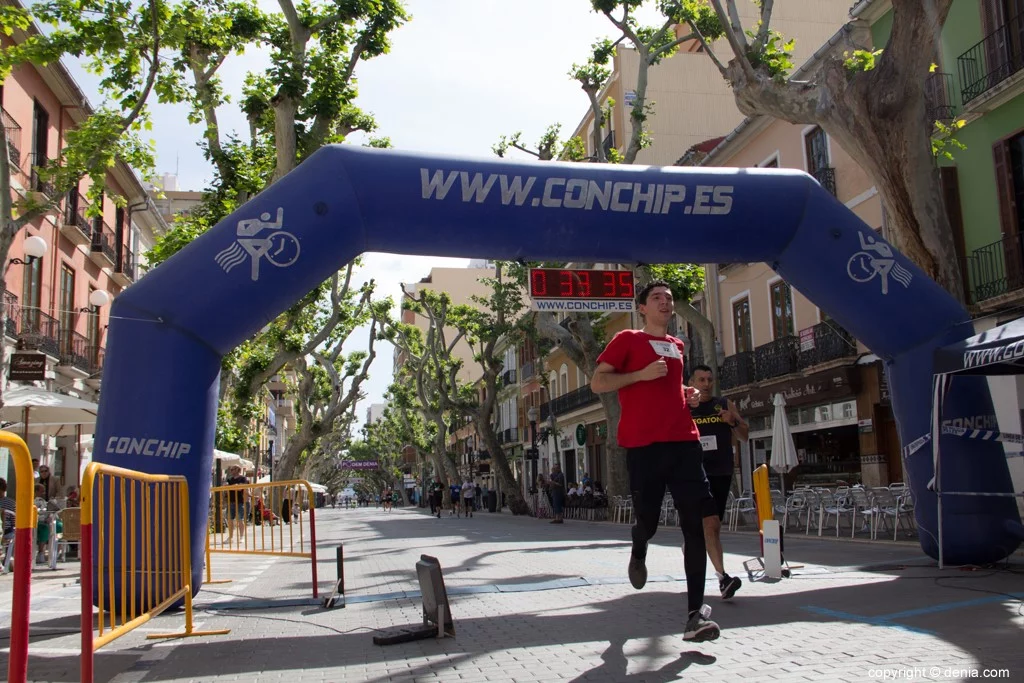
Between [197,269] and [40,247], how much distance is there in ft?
32.7

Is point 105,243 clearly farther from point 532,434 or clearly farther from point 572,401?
point 532,434

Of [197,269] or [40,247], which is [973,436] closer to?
[197,269]

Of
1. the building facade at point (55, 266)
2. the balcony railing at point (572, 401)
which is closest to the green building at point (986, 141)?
the building facade at point (55, 266)

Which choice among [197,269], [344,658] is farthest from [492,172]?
[344,658]

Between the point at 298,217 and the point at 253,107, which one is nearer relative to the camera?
the point at 298,217

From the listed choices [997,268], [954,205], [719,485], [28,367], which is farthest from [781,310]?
[719,485]

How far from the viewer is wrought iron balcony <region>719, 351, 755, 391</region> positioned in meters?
26.5

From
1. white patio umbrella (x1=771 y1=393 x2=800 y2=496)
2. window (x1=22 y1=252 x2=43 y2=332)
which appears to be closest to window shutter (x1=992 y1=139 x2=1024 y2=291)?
white patio umbrella (x1=771 y1=393 x2=800 y2=496)

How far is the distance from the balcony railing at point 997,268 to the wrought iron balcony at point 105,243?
24.4 m

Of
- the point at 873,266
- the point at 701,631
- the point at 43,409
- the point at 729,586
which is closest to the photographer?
the point at 701,631

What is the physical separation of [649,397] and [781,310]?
21043 millimetres

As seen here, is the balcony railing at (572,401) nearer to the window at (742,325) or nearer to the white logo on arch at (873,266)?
the window at (742,325)

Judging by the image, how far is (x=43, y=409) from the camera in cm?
1441

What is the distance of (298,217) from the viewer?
7.41 meters
